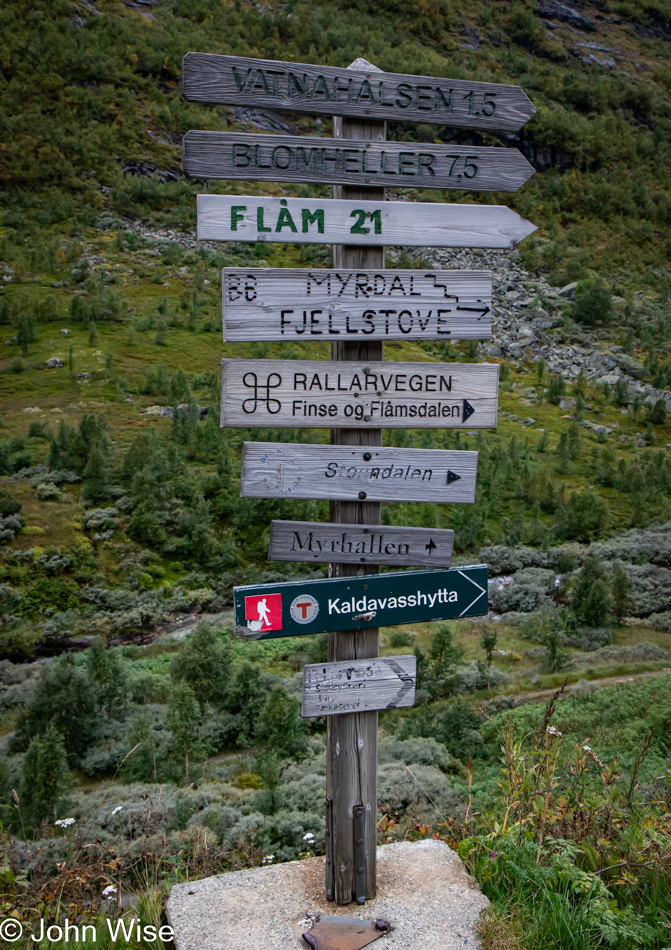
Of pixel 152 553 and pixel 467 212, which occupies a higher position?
pixel 467 212

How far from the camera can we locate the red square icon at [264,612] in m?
2.77

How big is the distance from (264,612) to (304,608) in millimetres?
170

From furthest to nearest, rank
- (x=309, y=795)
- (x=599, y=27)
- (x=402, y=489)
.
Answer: (x=599, y=27), (x=309, y=795), (x=402, y=489)

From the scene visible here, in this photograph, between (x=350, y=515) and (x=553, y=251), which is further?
(x=553, y=251)

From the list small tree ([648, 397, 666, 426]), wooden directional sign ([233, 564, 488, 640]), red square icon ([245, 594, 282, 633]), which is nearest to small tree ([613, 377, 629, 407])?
small tree ([648, 397, 666, 426])

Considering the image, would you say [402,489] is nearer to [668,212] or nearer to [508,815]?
[508,815]

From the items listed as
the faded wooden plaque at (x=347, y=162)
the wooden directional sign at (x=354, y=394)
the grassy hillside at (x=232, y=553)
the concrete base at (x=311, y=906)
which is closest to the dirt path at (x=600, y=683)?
the grassy hillside at (x=232, y=553)

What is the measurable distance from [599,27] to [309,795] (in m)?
117

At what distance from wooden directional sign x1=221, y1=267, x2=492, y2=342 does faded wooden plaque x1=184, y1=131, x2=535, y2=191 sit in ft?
1.28

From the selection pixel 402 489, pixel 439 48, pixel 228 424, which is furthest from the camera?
pixel 439 48

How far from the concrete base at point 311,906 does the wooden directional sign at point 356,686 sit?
0.80 m

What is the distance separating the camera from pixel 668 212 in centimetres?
6600

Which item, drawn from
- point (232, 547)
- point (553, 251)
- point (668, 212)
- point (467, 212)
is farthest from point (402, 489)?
point (668, 212)

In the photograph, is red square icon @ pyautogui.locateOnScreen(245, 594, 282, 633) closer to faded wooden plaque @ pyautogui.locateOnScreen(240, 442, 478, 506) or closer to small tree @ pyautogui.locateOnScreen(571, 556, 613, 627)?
faded wooden plaque @ pyautogui.locateOnScreen(240, 442, 478, 506)
